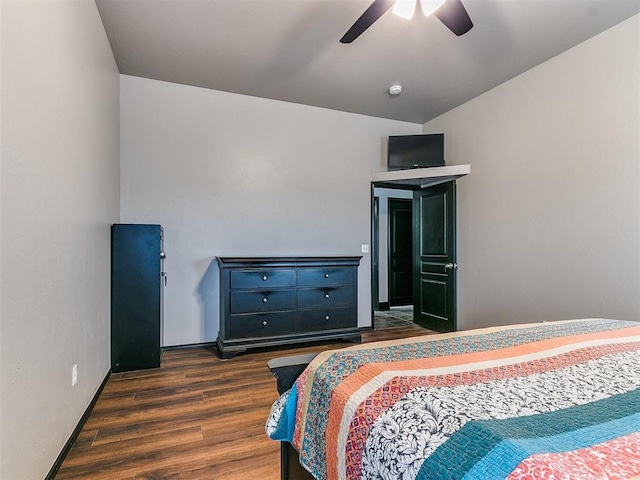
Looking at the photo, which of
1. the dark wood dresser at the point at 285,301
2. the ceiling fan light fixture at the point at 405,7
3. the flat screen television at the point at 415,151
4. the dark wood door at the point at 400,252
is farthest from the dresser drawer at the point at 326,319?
the ceiling fan light fixture at the point at 405,7

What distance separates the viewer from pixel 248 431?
Answer: 2.03 metres

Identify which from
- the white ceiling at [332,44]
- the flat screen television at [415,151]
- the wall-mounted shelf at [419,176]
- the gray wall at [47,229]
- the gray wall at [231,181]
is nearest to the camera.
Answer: the gray wall at [47,229]

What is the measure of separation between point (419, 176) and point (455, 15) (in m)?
2.35

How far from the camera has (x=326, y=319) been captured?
12.6ft

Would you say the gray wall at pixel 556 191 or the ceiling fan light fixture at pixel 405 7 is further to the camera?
the gray wall at pixel 556 191

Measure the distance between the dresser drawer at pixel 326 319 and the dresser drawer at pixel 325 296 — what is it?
70 mm

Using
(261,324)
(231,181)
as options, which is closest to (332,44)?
(231,181)

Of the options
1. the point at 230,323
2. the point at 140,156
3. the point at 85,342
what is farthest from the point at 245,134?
the point at 85,342

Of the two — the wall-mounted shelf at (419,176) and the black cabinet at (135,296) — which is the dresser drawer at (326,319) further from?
the wall-mounted shelf at (419,176)

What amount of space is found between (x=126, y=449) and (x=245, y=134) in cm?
325

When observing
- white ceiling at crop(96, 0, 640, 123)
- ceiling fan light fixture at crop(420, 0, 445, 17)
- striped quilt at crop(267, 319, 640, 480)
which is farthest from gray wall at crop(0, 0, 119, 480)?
ceiling fan light fixture at crop(420, 0, 445, 17)

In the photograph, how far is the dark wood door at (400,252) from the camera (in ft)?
21.1

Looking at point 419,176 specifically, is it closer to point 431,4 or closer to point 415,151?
point 415,151

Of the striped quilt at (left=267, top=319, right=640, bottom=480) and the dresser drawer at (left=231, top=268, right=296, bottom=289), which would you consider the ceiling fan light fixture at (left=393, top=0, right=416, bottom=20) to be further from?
the dresser drawer at (left=231, top=268, right=296, bottom=289)
